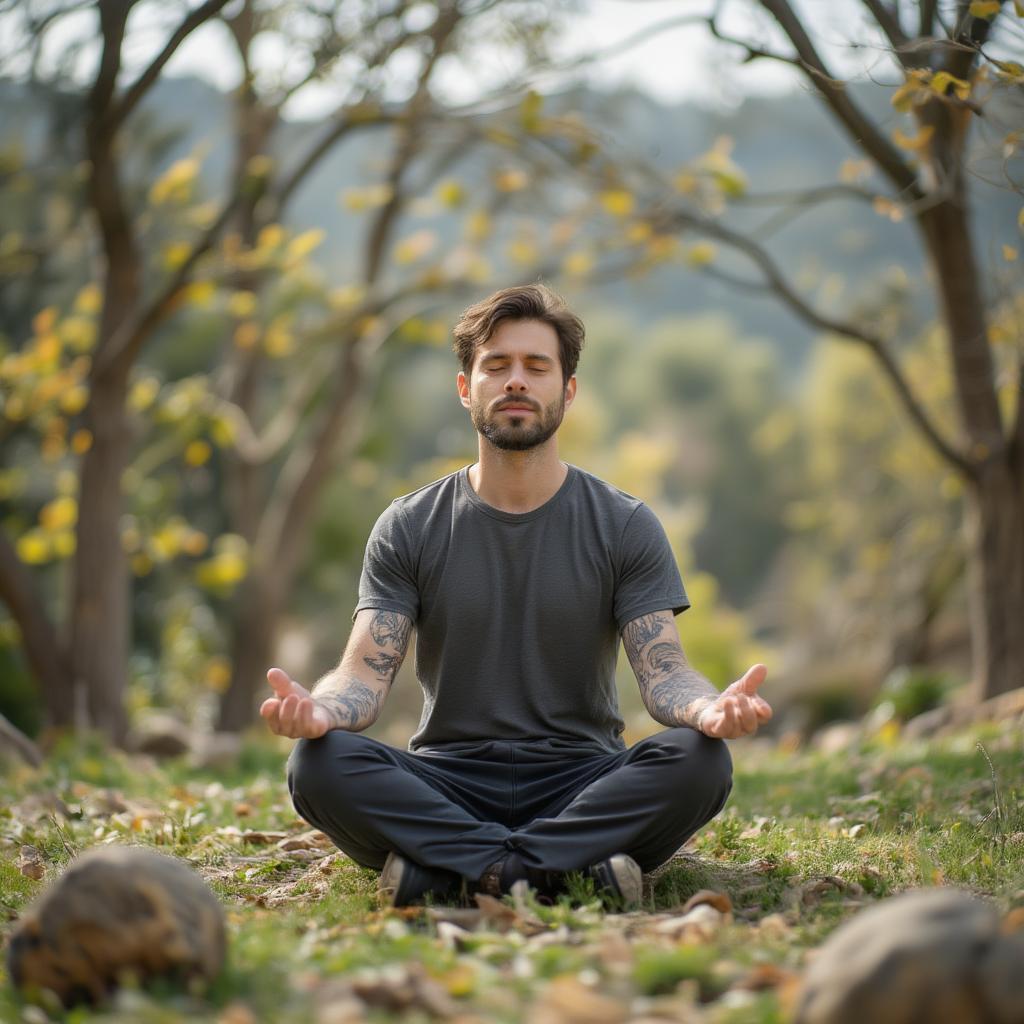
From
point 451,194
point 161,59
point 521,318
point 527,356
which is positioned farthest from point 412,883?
point 451,194

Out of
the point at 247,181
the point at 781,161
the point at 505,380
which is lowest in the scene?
the point at 505,380

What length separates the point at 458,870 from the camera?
10.8ft

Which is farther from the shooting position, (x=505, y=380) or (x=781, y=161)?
(x=781, y=161)

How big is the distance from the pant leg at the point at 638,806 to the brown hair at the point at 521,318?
50.6 inches

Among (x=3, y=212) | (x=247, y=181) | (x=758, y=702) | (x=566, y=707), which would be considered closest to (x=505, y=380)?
(x=566, y=707)

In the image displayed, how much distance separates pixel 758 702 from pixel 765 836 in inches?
45.9

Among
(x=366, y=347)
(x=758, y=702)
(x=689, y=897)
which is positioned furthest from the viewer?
(x=366, y=347)

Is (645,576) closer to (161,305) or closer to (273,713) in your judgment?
(273,713)

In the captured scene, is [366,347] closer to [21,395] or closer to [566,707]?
[21,395]

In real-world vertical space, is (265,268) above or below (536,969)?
above

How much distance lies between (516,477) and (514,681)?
2.09ft

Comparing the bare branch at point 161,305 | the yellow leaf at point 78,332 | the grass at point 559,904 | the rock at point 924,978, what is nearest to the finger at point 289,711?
the grass at point 559,904

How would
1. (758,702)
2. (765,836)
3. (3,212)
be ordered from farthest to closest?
1. (3,212)
2. (765,836)
3. (758,702)

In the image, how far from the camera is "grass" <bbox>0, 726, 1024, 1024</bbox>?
2338 millimetres
